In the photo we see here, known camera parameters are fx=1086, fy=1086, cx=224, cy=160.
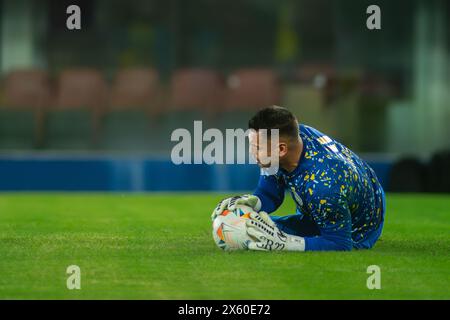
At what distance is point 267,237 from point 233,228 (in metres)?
0.27

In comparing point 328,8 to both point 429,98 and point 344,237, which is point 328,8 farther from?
point 344,237

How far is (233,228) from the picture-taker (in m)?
8.23

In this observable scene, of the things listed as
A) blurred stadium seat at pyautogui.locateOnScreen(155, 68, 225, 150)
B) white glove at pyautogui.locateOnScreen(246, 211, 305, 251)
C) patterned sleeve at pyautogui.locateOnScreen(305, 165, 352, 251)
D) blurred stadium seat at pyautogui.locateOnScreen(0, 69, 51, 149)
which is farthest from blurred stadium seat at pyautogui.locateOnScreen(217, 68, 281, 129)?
A: patterned sleeve at pyautogui.locateOnScreen(305, 165, 352, 251)

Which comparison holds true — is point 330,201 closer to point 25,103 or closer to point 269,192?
point 269,192

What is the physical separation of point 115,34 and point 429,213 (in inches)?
388

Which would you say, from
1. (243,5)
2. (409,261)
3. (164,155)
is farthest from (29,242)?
(243,5)

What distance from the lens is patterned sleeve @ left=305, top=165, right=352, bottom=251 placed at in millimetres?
7945

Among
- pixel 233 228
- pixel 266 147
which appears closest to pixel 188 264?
pixel 233 228

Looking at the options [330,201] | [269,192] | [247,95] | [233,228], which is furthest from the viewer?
[247,95]

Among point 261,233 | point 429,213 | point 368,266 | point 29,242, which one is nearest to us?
point 368,266

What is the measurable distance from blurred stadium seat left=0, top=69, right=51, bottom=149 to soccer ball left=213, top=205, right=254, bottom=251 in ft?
44.0

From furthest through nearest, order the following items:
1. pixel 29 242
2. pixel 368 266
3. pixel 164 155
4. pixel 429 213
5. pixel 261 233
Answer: pixel 164 155, pixel 429 213, pixel 29 242, pixel 261 233, pixel 368 266

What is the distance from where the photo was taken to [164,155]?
21.0m

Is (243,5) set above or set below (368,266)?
above
